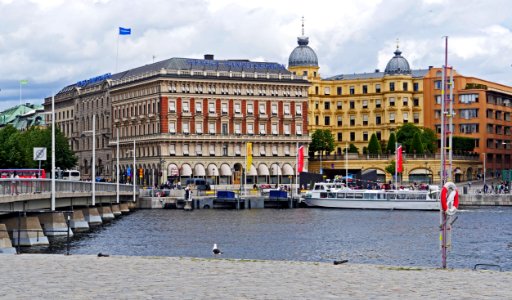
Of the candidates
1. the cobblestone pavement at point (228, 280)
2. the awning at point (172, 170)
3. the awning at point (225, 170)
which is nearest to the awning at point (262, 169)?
the awning at point (225, 170)

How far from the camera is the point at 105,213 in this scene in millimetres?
118188

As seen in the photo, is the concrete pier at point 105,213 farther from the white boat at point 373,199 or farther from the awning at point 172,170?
the awning at point 172,170

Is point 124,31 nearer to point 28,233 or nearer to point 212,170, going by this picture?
point 212,170

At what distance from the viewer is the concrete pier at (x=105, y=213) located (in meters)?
116

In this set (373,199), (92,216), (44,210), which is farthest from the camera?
(373,199)

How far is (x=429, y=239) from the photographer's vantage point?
83688mm

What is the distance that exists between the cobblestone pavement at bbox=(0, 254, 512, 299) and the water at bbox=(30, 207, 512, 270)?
23024 mm

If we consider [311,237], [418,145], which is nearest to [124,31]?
[418,145]

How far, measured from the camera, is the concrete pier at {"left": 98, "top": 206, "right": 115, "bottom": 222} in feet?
382

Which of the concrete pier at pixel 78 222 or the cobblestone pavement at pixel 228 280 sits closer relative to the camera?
the cobblestone pavement at pixel 228 280

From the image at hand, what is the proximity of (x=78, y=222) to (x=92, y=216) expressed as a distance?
1000 cm

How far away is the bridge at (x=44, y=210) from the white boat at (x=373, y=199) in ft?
125

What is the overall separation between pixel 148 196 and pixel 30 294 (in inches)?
5191

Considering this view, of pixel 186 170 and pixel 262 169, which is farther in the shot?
pixel 262 169
